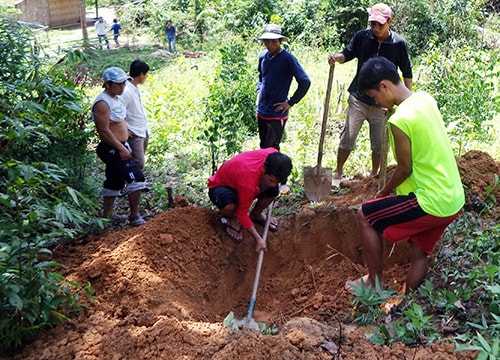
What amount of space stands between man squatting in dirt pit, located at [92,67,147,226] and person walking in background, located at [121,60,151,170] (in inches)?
A: 13.9

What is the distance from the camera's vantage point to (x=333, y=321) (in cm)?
333

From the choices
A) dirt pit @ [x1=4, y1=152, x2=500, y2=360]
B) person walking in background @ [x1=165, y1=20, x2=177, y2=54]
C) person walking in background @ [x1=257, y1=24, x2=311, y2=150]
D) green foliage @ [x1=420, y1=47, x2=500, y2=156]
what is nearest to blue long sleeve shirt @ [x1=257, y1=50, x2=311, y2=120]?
person walking in background @ [x1=257, y1=24, x2=311, y2=150]

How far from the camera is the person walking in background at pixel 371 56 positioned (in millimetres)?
4465

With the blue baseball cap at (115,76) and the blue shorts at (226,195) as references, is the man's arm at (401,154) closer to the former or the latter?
the blue shorts at (226,195)

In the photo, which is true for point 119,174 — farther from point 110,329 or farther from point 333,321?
point 333,321

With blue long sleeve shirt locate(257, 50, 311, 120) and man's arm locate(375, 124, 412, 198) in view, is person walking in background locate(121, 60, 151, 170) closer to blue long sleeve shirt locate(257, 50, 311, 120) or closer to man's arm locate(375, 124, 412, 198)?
blue long sleeve shirt locate(257, 50, 311, 120)

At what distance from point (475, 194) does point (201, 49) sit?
537 inches

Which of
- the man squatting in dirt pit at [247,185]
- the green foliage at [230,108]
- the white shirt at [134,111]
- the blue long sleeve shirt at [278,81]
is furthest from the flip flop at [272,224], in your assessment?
the white shirt at [134,111]

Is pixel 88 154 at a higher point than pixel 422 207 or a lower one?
lower

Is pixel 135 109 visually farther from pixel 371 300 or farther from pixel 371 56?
pixel 371 300

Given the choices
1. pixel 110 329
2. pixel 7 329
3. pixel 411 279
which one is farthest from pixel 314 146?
pixel 7 329

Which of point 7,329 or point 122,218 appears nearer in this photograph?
point 7,329

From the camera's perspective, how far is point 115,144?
4.19m

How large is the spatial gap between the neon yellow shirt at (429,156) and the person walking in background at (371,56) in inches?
71.6
